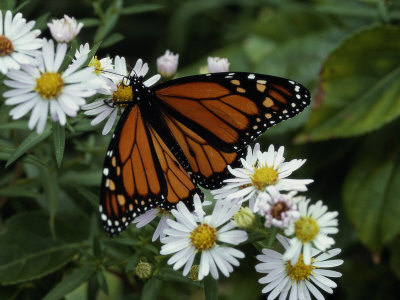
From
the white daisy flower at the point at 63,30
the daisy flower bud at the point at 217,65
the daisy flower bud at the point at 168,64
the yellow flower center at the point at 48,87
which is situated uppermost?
the daisy flower bud at the point at 217,65

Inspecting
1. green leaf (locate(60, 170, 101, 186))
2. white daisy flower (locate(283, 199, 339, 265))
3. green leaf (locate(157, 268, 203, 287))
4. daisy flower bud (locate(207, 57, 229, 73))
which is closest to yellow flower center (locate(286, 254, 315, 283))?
white daisy flower (locate(283, 199, 339, 265))

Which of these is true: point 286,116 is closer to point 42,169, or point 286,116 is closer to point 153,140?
point 153,140

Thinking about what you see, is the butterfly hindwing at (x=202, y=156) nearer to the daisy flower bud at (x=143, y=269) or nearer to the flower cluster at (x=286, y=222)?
the flower cluster at (x=286, y=222)

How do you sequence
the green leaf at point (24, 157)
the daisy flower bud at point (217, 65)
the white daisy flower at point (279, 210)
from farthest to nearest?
the daisy flower bud at point (217, 65) < the green leaf at point (24, 157) < the white daisy flower at point (279, 210)

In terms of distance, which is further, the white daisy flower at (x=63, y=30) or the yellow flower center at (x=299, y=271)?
the white daisy flower at (x=63, y=30)

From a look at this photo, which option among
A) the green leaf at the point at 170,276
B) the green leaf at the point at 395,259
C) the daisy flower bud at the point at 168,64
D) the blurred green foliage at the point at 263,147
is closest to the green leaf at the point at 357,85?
the blurred green foliage at the point at 263,147

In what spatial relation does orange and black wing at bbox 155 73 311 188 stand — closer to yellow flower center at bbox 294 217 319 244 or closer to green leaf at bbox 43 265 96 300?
yellow flower center at bbox 294 217 319 244
